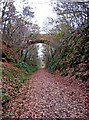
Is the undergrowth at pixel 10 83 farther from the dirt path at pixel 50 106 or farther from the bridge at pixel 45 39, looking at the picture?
the bridge at pixel 45 39

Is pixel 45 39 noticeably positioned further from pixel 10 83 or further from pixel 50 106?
pixel 50 106

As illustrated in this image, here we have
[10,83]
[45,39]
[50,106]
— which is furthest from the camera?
[45,39]

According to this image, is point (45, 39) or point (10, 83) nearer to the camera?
point (10, 83)

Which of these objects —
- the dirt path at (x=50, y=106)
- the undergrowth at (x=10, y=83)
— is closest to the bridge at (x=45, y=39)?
the undergrowth at (x=10, y=83)

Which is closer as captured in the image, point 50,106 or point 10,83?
point 50,106

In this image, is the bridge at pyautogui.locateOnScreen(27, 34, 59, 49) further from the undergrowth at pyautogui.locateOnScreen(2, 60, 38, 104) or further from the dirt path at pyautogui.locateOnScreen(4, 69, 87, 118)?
the dirt path at pyautogui.locateOnScreen(4, 69, 87, 118)

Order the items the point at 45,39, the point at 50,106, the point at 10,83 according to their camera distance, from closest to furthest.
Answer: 1. the point at 50,106
2. the point at 10,83
3. the point at 45,39

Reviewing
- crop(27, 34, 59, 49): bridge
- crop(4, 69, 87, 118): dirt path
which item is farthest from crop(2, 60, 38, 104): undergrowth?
crop(27, 34, 59, 49): bridge

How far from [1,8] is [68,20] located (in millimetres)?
7926

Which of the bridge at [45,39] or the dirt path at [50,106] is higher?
the bridge at [45,39]

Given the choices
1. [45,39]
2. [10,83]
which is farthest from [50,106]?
[45,39]

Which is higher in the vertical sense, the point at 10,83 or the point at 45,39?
the point at 45,39

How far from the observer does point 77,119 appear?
5.22 m

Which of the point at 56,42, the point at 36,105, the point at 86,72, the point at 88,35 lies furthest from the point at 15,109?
the point at 56,42
